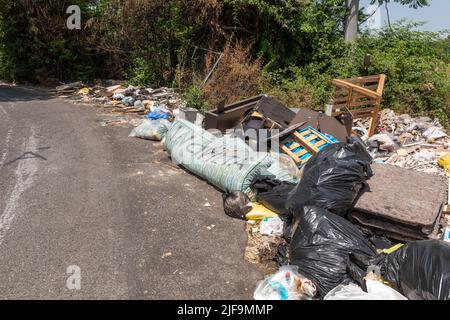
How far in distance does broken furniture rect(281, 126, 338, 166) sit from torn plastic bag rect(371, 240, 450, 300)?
7.72ft

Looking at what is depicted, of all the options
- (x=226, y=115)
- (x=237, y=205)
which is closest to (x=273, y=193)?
(x=237, y=205)

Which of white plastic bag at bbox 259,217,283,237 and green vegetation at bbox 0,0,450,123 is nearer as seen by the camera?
white plastic bag at bbox 259,217,283,237

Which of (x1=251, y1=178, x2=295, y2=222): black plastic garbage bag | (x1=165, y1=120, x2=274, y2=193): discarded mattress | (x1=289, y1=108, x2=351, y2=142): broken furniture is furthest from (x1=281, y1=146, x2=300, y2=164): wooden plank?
(x1=251, y1=178, x2=295, y2=222): black plastic garbage bag

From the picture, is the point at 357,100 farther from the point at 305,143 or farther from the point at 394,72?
the point at 305,143

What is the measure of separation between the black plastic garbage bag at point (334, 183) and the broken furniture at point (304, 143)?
1.16 meters

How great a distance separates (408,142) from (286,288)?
14.3 ft

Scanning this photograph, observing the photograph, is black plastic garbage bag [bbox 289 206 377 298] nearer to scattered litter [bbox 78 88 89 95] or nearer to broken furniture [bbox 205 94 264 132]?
broken furniture [bbox 205 94 264 132]

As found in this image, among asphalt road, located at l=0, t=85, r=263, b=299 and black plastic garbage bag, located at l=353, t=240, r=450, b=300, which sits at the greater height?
black plastic garbage bag, located at l=353, t=240, r=450, b=300

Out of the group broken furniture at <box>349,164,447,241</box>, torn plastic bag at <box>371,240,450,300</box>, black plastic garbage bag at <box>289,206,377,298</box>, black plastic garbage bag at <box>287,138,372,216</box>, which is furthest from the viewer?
black plastic garbage bag at <box>287,138,372,216</box>

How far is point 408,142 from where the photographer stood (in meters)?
6.08

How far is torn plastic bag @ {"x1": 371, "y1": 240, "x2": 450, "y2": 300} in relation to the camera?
2342 millimetres

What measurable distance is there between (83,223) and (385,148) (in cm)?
425
